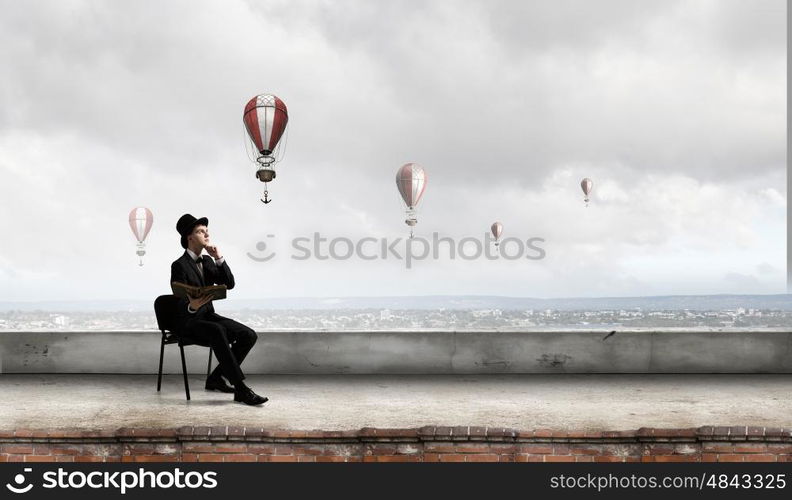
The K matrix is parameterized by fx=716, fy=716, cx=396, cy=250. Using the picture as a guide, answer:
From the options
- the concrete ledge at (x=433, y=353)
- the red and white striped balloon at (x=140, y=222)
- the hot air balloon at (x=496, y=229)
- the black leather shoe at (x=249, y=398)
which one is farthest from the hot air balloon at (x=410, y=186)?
the black leather shoe at (x=249, y=398)

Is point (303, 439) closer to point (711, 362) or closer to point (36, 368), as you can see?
point (36, 368)

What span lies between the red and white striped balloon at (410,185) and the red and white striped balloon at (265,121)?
6.81m

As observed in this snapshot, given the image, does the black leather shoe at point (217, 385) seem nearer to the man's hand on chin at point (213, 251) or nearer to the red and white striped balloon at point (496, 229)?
the man's hand on chin at point (213, 251)

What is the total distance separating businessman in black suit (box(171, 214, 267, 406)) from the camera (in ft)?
17.4

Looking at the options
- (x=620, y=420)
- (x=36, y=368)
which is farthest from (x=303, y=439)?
(x=36, y=368)

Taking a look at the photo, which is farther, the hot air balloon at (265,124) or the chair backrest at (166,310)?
the hot air balloon at (265,124)

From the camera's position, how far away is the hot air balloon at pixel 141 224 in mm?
22234

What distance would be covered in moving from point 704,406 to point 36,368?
575 centimetres

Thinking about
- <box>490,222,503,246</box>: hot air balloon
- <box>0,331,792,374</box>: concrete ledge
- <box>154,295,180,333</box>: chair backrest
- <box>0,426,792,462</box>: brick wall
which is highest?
<box>490,222,503,246</box>: hot air balloon

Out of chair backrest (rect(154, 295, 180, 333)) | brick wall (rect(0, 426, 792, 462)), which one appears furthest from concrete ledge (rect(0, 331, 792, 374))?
brick wall (rect(0, 426, 792, 462))

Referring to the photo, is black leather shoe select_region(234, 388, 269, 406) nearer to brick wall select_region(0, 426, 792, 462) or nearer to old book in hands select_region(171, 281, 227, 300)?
old book in hands select_region(171, 281, 227, 300)

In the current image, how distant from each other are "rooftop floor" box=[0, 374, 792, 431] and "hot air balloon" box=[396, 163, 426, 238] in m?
12.6

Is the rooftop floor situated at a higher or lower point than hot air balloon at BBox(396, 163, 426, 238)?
lower

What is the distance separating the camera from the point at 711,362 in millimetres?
6719
